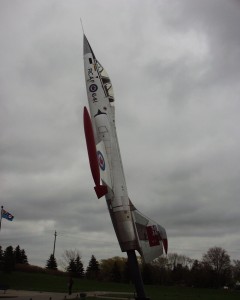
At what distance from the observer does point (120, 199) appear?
16562 millimetres

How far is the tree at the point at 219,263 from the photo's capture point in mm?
67469

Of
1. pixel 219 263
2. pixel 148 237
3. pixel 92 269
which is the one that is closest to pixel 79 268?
pixel 92 269

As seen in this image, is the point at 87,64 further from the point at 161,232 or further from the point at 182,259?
the point at 182,259

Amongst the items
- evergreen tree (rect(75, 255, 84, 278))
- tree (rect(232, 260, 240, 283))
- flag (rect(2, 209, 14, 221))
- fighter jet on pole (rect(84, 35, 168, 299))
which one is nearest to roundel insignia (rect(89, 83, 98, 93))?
fighter jet on pole (rect(84, 35, 168, 299))

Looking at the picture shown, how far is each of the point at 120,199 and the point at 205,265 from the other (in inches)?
2414

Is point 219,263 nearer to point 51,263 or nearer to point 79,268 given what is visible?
point 79,268

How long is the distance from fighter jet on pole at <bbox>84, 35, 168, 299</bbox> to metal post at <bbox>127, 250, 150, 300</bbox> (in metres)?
0.09

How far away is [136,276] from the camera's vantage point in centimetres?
1595

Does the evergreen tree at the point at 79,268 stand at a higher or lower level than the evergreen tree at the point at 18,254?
lower

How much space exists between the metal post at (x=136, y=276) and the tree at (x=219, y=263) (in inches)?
2150

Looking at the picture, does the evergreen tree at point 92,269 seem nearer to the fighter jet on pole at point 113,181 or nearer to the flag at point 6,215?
the flag at point 6,215

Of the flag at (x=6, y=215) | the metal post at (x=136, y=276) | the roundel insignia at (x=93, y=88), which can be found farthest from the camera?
the flag at (x=6, y=215)

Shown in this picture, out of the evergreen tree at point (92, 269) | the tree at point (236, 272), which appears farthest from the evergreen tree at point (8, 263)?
the tree at point (236, 272)

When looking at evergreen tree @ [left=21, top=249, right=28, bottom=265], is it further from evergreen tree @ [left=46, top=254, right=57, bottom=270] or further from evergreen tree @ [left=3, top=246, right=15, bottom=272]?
evergreen tree @ [left=3, top=246, right=15, bottom=272]
